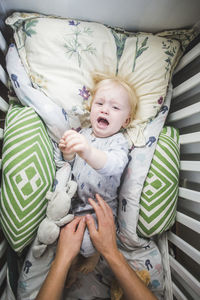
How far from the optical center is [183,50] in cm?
96

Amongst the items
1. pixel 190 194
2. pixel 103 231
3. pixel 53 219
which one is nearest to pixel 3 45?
pixel 53 219

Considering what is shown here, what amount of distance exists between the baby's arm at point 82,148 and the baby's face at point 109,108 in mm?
222

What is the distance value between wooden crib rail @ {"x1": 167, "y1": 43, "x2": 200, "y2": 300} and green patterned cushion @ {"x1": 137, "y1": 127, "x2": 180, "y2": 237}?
57 millimetres

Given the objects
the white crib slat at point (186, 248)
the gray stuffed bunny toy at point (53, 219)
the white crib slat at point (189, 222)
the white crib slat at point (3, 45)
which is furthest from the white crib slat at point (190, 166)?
the white crib slat at point (3, 45)

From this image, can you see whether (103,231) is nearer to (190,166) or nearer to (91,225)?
(91,225)

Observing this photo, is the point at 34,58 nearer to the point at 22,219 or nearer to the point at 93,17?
the point at 93,17

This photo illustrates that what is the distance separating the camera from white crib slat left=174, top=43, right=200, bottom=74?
2.75 ft

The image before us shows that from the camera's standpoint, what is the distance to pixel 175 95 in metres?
0.97

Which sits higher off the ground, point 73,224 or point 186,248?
point 73,224

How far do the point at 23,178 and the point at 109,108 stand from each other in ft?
1.60

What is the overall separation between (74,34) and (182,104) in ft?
2.23

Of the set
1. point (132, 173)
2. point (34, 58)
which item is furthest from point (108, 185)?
point (34, 58)

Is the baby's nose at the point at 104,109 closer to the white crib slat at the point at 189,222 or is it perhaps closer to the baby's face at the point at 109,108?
the baby's face at the point at 109,108

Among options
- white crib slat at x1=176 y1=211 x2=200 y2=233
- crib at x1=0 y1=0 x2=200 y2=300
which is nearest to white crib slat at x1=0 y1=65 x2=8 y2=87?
crib at x1=0 y1=0 x2=200 y2=300
